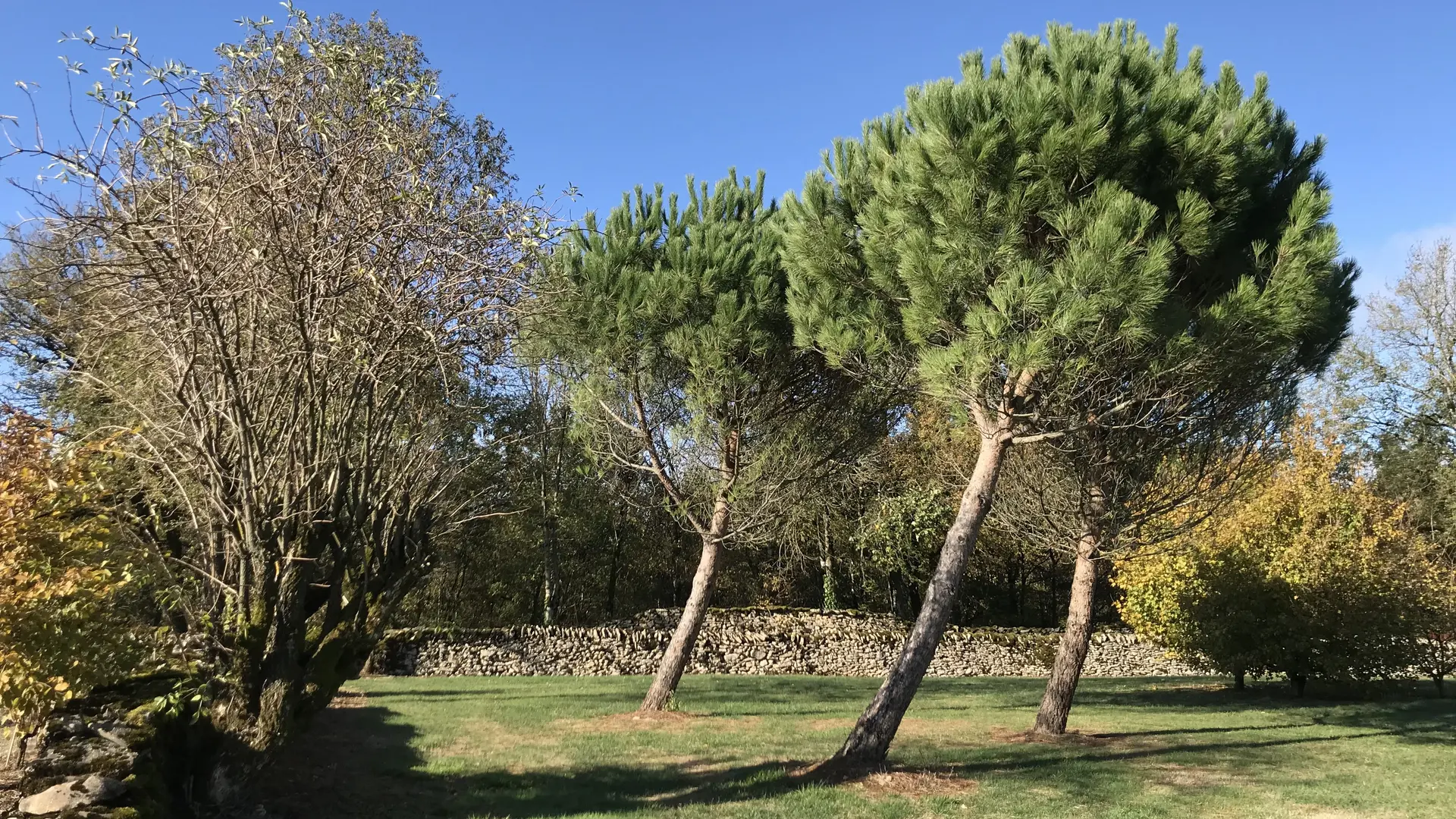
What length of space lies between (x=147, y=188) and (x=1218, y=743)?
12284 millimetres

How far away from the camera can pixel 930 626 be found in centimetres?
816

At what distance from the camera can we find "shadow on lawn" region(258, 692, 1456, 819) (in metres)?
6.54

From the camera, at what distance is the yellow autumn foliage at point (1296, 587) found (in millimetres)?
14156

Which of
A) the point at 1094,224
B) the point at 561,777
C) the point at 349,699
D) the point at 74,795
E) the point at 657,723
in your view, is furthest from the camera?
the point at 349,699

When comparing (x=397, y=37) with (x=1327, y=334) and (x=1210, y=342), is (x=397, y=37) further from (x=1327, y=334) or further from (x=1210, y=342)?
(x=1327, y=334)

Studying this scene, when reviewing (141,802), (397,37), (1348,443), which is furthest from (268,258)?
(1348,443)

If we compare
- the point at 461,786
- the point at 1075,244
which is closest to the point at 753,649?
the point at 461,786

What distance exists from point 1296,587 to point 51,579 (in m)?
17.3

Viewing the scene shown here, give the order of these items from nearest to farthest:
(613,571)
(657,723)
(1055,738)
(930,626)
Answer: (930,626) < (1055,738) < (657,723) < (613,571)

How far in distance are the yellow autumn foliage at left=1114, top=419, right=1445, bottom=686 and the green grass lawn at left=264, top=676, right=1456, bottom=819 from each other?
929 millimetres

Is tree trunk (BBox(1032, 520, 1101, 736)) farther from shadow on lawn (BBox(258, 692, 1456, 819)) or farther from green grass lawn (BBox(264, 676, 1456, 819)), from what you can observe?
shadow on lawn (BBox(258, 692, 1456, 819))

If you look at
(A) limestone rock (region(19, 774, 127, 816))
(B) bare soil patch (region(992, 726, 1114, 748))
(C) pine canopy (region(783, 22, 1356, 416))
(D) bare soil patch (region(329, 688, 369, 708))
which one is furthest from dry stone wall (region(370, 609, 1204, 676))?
(A) limestone rock (region(19, 774, 127, 816))

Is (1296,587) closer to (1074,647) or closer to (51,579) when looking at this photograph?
(1074,647)

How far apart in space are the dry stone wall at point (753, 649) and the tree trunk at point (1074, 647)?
1110 centimetres
